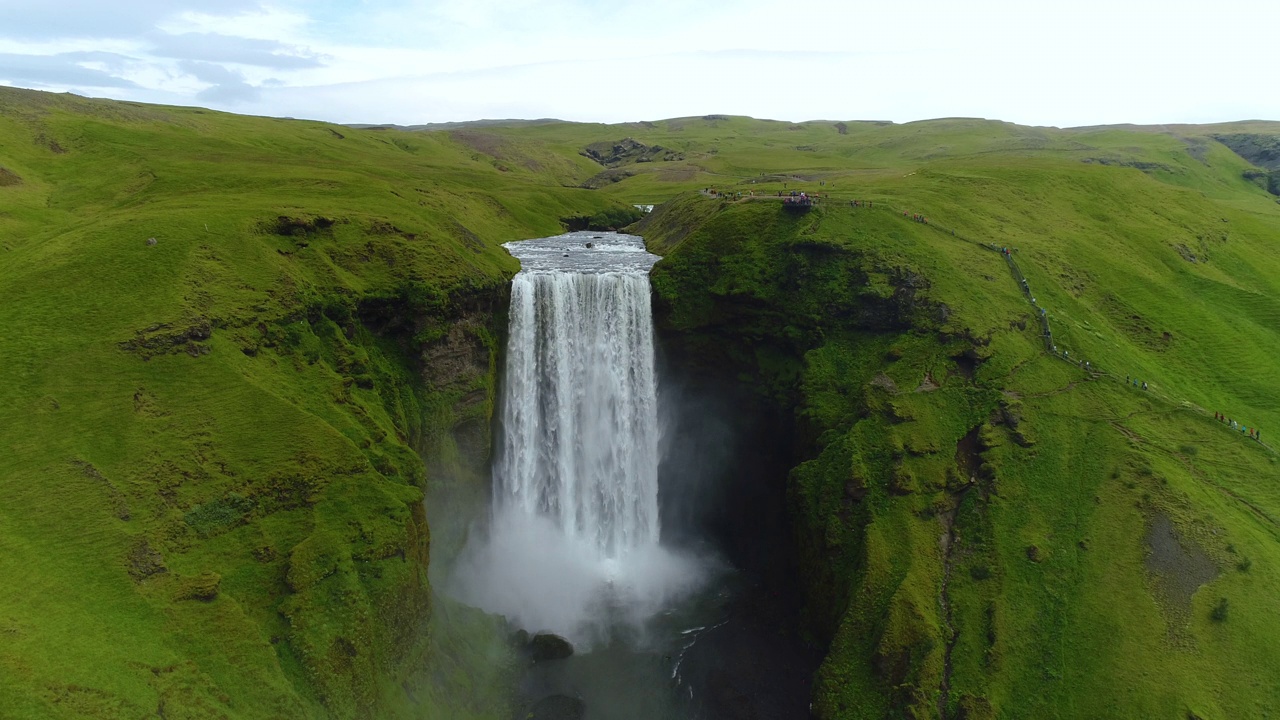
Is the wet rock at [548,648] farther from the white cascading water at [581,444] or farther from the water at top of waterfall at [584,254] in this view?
the water at top of waterfall at [584,254]

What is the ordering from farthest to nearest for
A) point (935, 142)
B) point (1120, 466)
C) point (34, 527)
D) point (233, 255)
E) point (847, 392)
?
point (935, 142)
point (847, 392)
point (233, 255)
point (1120, 466)
point (34, 527)

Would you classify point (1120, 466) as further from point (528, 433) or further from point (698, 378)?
point (528, 433)

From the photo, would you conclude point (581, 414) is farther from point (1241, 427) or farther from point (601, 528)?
point (1241, 427)

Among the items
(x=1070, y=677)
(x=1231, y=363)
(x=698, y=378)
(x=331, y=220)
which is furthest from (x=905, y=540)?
(x=331, y=220)

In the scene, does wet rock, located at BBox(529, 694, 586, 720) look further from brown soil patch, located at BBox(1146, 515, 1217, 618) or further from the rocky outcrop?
the rocky outcrop

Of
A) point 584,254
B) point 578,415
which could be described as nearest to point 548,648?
point 578,415
